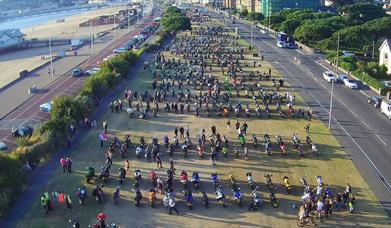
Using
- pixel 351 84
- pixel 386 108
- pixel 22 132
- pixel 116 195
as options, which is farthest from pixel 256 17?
pixel 116 195

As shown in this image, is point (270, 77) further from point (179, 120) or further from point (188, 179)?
point (188, 179)

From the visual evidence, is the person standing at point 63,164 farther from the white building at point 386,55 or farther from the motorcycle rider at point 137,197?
the white building at point 386,55

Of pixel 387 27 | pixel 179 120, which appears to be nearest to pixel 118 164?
pixel 179 120

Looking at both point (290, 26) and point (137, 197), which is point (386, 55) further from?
point (137, 197)

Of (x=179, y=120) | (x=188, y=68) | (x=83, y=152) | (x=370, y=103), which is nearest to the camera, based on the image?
(x=83, y=152)

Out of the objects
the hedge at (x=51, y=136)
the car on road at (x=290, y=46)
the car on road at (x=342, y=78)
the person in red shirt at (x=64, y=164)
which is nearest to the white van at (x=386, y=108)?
the car on road at (x=342, y=78)

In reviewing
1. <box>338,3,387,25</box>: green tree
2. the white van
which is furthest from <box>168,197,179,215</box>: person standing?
<box>338,3,387,25</box>: green tree
